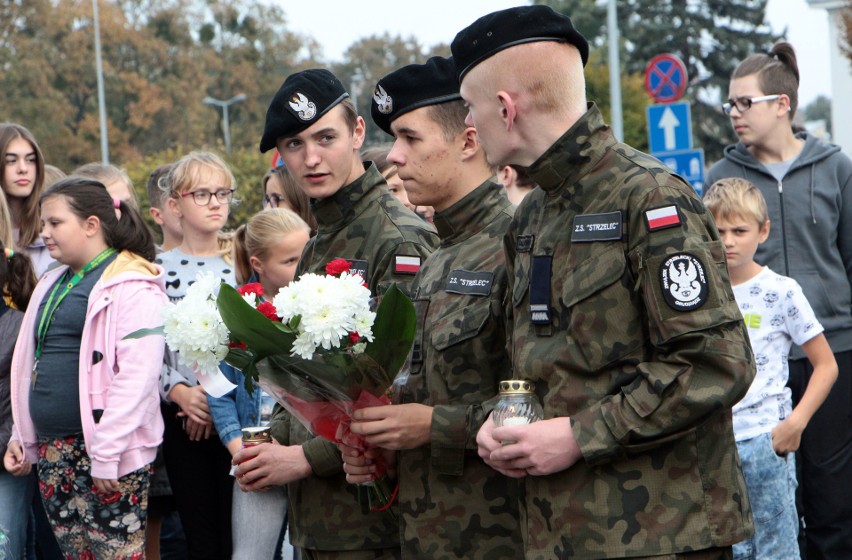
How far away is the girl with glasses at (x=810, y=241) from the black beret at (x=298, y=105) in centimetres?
280

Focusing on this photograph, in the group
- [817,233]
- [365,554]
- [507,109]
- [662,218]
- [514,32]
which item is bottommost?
[365,554]

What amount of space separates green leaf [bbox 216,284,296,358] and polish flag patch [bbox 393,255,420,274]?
0.80 meters

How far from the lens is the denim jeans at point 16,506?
594 cm

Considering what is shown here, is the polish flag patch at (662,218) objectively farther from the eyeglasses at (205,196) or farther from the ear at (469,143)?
the eyeglasses at (205,196)

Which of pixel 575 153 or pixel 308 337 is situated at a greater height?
pixel 575 153

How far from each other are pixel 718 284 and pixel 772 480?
8.79 ft

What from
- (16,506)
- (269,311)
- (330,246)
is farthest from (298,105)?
(16,506)

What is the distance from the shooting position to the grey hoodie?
19.7ft

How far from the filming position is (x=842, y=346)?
19.8 feet

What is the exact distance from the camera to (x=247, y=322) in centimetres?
324

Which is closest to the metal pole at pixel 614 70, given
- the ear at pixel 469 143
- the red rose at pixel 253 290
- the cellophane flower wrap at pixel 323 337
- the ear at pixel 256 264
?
the ear at pixel 256 264

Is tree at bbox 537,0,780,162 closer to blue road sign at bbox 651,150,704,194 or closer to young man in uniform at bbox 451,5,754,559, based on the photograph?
blue road sign at bbox 651,150,704,194

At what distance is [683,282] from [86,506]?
3727 mm

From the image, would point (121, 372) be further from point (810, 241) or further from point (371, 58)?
point (371, 58)
